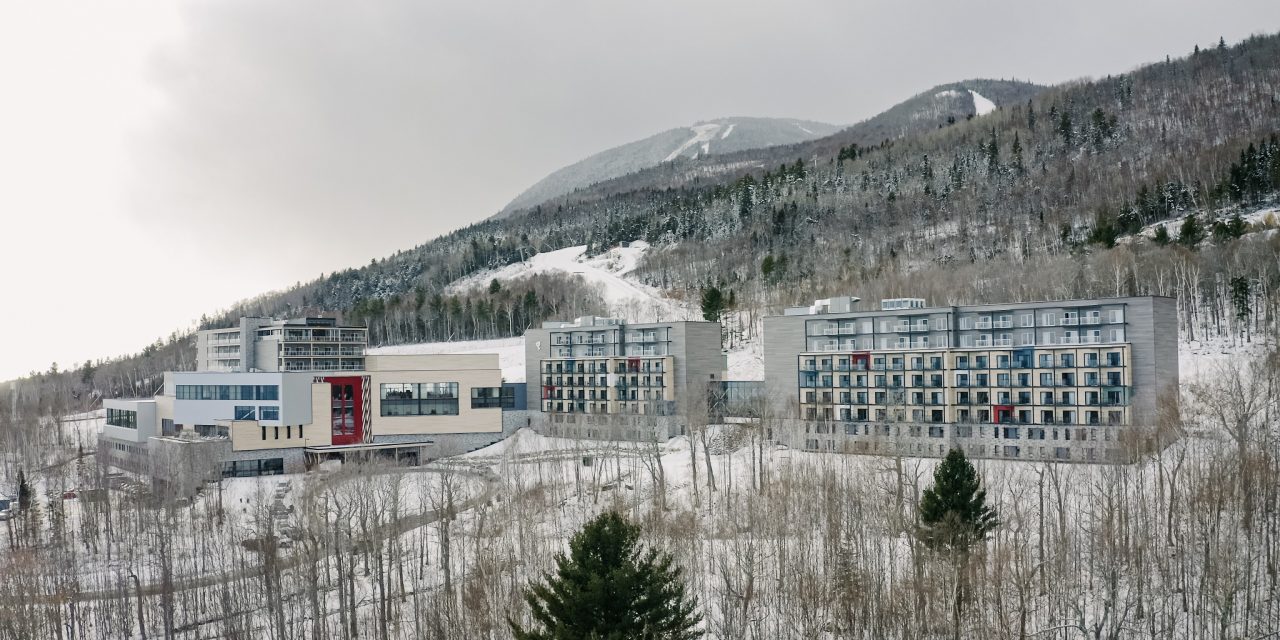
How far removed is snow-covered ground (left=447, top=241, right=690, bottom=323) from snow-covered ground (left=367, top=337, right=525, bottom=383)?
15.6 metres

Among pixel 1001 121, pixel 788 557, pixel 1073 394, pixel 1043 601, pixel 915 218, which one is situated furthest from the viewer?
pixel 1001 121

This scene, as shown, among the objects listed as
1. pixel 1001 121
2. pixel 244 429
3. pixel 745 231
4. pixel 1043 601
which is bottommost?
pixel 1043 601

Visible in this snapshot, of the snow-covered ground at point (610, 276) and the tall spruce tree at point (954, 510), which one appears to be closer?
the tall spruce tree at point (954, 510)

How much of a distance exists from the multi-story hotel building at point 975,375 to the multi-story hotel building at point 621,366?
300 inches

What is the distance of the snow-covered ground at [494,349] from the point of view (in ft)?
307

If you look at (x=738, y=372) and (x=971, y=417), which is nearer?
(x=971, y=417)

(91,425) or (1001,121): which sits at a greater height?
(1001,121)

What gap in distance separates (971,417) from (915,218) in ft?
257

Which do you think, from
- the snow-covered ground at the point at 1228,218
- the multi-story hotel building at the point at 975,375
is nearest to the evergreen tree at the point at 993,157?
the snow-covered ground at the point at 1228,218

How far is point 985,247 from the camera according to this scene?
111125mm

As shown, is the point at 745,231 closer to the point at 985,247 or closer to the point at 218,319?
the point at 985,247

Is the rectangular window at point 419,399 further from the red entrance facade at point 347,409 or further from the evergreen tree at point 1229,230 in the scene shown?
the evergreen tree at point 1229,230

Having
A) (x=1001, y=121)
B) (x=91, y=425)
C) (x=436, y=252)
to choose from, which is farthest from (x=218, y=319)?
(x=1001, y=121)

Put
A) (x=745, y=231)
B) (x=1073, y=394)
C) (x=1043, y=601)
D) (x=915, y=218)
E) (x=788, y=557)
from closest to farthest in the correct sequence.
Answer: (x=1043, y=601), (x=788, y=557), (x=1073, y=394), (x=915, y=218), (x=745, y=231)
